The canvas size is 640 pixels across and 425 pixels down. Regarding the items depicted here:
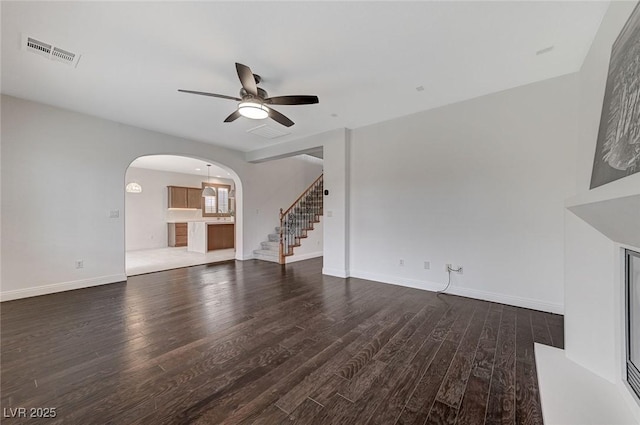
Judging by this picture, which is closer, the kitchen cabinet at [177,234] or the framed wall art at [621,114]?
the framed wall art at [621,114]

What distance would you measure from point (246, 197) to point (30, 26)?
475 cm

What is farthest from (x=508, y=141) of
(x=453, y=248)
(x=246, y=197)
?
(x=246, y=197)

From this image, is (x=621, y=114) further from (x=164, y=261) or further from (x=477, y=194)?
(x=164, y=261)

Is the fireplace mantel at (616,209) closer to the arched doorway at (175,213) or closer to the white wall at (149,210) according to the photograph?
the arched doorway at (175,213)

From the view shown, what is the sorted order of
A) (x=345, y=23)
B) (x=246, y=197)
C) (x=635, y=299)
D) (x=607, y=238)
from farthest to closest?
1. (x=246, y=197)
2. (x=345, y=23)
3. (x=607, y=238)
4. (x=635, y=299)

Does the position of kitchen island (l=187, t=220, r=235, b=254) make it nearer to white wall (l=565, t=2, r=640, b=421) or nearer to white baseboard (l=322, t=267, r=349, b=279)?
white baseboard (l=322, t=267, r=349, b=279)

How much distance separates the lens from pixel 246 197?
6699 millimetres

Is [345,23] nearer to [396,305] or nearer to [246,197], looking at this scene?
[396,305]

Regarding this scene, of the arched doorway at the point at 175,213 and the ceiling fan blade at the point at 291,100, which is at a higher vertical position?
the ceiling fan blade at the point at 291,100

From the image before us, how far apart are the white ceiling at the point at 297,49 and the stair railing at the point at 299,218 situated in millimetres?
3638

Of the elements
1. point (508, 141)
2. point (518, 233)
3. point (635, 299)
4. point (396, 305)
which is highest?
point (508, 141)

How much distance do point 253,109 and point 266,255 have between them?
449 cm

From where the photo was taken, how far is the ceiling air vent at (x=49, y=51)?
2.33 m

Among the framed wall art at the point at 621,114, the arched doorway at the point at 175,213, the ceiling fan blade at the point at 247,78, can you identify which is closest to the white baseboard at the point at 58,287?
the arched doorway at the point at 175,213
